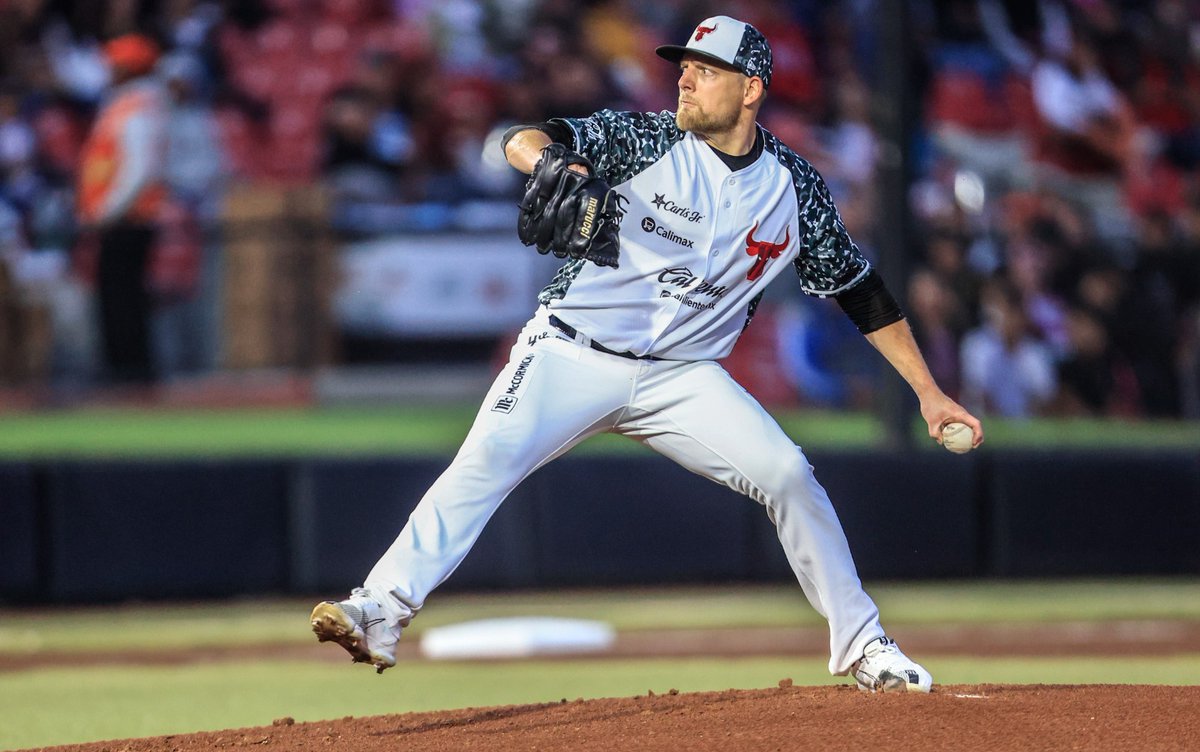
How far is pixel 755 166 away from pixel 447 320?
691 centimetres

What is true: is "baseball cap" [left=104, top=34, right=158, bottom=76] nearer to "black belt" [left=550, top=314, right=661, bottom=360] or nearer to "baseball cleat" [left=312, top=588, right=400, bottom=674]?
"black belt" [left=550, top=314, right=661, bottom=360]

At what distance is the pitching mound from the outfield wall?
17.5ft

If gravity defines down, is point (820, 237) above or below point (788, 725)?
above

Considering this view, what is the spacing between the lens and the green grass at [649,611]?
10.1 meters

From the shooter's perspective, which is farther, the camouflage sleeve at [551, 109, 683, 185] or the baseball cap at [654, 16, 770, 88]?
the baseball cap at [654, 16, 770, 88]

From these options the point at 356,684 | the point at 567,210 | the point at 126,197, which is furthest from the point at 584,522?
the point at 567,210

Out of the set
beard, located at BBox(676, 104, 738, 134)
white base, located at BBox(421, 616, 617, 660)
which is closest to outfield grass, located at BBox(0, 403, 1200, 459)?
white base, located at BBox(421, 616, 617, 660)

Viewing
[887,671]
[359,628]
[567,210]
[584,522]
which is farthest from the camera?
[584,522]

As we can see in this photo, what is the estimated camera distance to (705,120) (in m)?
5.57

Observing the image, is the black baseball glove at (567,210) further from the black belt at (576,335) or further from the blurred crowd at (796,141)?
the blurred crowd at (796,141)

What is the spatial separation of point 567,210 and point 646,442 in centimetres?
120

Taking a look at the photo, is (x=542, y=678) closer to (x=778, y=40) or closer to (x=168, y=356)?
(x=168, y=356)

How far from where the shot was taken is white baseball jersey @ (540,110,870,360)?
5.51 m

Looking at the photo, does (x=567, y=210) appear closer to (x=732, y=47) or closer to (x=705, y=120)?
(x=705, y=120)
